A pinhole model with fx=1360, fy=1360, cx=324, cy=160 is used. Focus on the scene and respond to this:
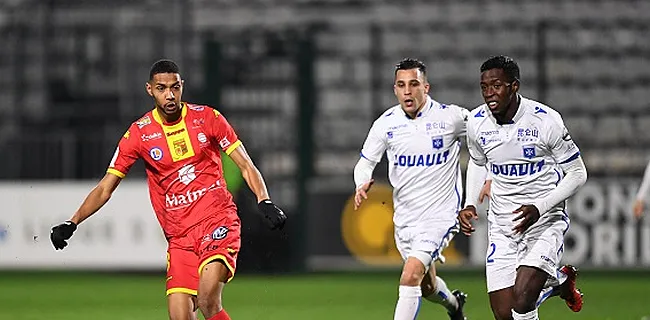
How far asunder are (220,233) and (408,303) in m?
1.65

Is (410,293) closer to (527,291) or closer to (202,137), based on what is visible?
(527,291)

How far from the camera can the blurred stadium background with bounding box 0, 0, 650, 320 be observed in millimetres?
18500

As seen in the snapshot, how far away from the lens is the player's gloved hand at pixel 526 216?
878 cm

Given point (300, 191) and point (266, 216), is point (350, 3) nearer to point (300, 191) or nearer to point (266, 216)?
point (300, 191)

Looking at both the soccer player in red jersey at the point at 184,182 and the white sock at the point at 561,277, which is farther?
the white sock at the point at 561,277

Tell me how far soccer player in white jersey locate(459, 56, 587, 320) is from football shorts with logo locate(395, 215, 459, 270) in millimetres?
910

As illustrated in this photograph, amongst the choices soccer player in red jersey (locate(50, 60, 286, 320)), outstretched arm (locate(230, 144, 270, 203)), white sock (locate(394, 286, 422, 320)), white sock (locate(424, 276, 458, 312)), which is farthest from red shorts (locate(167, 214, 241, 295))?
white sock (locate(424, 276, 458, 312))

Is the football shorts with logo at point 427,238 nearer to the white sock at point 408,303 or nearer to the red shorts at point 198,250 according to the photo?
the white sock at point 408,303

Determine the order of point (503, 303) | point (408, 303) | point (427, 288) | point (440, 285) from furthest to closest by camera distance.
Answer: point (440, 285), point (427, 288), point (408, 303), point (503, 303)

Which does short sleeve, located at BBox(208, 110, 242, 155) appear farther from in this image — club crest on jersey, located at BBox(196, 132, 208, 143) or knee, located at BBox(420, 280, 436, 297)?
knee, located at BBox(420, 280, 436, 297)

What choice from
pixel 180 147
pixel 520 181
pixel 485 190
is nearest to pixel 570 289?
pixel 485 190

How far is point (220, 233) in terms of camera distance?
9227 millimetres

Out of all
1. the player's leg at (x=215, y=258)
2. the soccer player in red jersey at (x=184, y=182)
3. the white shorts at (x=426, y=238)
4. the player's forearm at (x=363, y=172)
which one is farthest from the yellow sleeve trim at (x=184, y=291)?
the white shorts at (x=426, y=238)

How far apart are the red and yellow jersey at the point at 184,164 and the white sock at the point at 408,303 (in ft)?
5.01
